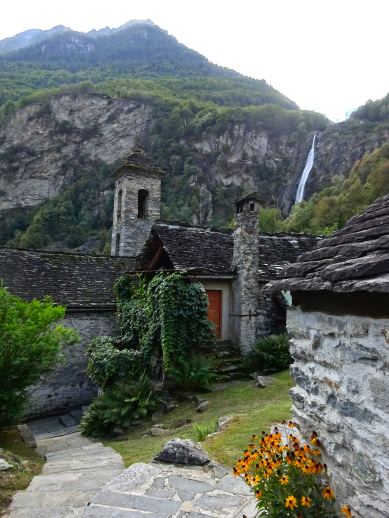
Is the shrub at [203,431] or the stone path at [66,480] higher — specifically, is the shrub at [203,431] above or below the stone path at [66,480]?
above

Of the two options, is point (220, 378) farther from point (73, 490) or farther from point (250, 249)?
point (73, 490)

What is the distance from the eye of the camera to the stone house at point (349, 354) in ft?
8.11

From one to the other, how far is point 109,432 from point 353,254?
27.7 feet

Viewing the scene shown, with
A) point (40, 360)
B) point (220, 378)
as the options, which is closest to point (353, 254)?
point (40, 360)

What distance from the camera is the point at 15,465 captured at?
5.46 metres

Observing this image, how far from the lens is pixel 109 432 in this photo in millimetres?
9438

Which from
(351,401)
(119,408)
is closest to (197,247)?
(119,408)

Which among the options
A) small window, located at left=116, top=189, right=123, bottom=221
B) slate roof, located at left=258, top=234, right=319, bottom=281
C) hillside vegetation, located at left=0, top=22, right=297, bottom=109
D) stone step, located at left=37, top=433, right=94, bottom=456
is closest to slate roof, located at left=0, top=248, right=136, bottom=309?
small window, located at left=116, top=189, right=123, bottom=221

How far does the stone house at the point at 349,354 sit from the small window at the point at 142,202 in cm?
1872

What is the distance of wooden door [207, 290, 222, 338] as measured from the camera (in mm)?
12211

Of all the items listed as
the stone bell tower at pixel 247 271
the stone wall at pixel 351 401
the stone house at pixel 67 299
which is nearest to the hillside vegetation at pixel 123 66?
the stone house at pixel 67 299

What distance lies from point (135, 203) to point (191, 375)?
13241 mm

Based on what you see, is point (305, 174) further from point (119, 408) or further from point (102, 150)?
point (119, 408)

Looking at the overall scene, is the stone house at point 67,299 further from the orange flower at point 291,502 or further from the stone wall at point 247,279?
the orange flower at point 291,502
